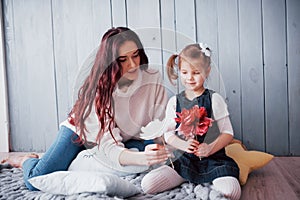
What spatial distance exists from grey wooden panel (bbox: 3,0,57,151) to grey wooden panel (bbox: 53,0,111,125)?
42mm

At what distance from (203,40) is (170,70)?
491 millimetres

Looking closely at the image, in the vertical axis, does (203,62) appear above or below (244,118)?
above

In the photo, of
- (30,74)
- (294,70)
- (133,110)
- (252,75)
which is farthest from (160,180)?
(30,74)

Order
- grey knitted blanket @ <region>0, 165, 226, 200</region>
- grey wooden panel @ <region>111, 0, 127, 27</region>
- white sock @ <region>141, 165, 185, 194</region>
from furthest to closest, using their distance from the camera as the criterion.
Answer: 1. grey wooden panel @ <region>111, 0, 127, 27</region>
2. white sock @ <region>141, 165, 185, 194</region>
3. grey knitted blanket @ <region>0, 165, 226, 200</region>

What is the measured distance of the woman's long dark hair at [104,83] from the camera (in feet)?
4.56

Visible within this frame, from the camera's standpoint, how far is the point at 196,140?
4.68 ft

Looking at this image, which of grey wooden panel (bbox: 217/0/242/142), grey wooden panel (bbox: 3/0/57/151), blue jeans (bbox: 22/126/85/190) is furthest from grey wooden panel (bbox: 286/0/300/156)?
grey wooden panel (bbox: 3/0/57/151)

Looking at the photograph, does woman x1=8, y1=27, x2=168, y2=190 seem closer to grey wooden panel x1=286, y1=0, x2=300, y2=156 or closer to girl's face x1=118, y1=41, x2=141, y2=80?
girl's face x1=118, y1=41, x2=141, y2=80

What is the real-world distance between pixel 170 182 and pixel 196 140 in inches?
7.1

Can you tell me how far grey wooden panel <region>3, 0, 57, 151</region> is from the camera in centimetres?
205

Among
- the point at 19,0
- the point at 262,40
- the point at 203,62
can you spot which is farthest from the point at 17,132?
the point at 262,40

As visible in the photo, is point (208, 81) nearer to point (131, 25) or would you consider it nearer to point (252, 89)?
point (252, 89)

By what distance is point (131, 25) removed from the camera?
195cm

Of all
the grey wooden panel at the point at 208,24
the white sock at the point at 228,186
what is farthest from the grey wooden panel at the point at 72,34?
the white sock at the point at 228,186
